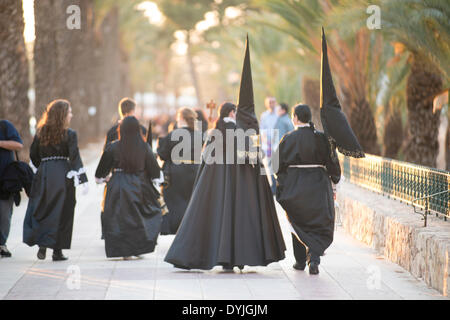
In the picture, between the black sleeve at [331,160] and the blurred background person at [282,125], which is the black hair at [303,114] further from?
the blurred background person at [282,125]

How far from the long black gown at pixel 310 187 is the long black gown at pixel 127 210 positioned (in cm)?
189

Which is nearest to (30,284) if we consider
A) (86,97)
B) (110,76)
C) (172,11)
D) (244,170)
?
(244,170)

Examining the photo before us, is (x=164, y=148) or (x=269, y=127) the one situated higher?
(x=269, y=127)

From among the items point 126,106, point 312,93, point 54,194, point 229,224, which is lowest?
point 229,224

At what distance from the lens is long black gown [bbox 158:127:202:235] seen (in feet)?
38.6

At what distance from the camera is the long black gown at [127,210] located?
10.1 metres

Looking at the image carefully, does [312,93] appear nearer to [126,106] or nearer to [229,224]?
[126,106]

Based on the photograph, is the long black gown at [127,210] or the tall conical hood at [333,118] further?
the long black gown at [127,210]

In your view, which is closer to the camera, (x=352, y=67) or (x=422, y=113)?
(x=422, y=113)

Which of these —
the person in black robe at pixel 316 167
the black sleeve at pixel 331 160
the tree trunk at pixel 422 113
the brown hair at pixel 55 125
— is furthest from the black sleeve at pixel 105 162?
the tree trunk at pixel 422 113

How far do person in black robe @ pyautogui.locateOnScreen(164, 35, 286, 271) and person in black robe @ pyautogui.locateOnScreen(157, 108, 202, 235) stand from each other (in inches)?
95.6

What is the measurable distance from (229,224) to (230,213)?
127 millimetres

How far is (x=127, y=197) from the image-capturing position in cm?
1019

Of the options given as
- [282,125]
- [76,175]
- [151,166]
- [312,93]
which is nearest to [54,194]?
[76,175]
